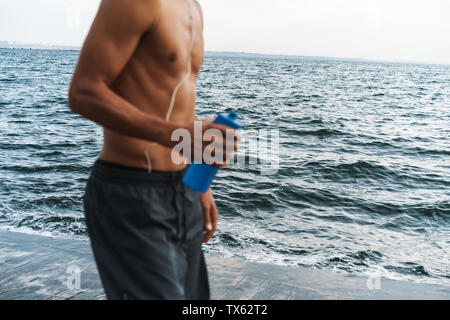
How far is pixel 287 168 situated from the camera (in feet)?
35.7

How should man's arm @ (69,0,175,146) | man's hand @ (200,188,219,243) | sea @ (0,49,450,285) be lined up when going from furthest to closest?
1. sea @ (0,49,450,285)
2. man's hand @ (200,188,219,243)
3. man's arm @ (69,0,175,146)

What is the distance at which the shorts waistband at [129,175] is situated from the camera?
164cm

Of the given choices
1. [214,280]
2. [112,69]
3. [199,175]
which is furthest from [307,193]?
[112,69]

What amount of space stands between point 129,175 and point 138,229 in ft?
0.62

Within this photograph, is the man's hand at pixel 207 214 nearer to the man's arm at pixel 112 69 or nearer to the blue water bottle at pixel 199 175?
the blue water bottle at pixel 199 175

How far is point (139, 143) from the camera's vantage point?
1.65 m

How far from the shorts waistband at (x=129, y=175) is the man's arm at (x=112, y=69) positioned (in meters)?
0.19

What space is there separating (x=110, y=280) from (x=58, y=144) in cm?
1175

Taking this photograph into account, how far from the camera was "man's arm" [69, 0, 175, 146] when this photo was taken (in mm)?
1461

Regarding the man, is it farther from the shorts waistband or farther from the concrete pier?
the concrete pier

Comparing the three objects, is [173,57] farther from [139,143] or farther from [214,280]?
[214,280]

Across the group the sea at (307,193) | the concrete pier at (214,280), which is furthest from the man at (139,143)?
the sea at (307,193)

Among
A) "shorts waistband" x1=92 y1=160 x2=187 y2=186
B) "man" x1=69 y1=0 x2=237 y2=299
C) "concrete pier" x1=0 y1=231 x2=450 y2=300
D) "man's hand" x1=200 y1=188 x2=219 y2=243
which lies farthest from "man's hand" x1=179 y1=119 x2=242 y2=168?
"concrete pier" x1=0 y1=231 x2=450 y2=300
